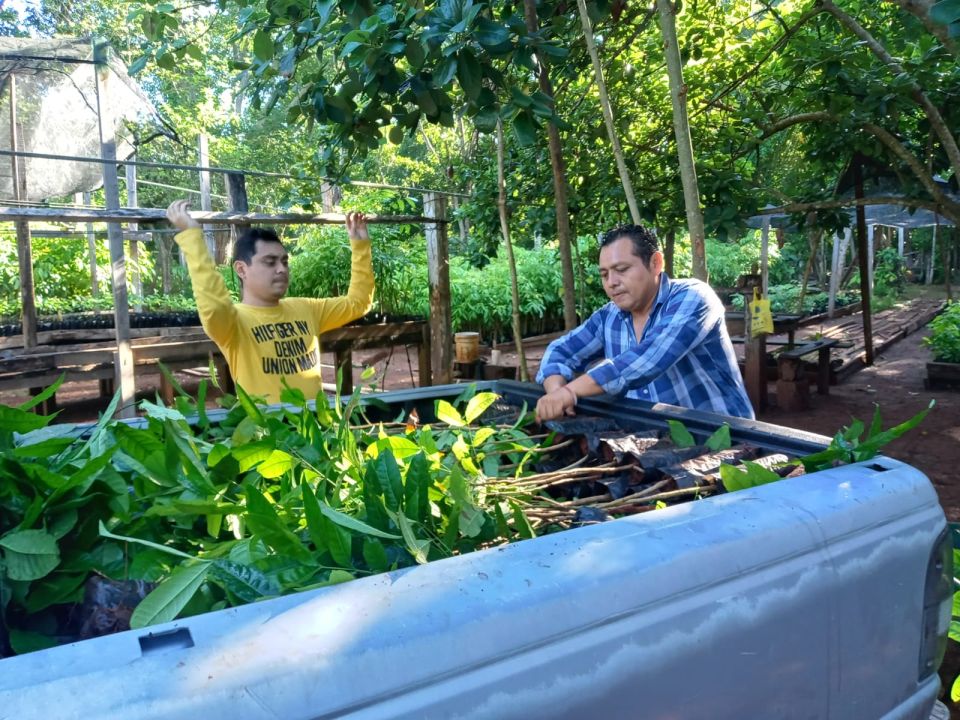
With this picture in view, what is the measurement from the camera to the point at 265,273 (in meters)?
3.64

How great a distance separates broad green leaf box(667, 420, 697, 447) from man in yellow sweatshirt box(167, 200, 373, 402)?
1862 millimetres

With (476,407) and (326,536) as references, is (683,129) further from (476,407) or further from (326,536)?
(326,536)

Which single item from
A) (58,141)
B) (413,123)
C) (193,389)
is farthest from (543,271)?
(413,123)

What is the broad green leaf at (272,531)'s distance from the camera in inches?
51.9

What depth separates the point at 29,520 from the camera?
143cm

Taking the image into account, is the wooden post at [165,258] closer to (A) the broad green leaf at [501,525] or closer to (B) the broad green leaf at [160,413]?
(B) the broad green leaf at [160,413]

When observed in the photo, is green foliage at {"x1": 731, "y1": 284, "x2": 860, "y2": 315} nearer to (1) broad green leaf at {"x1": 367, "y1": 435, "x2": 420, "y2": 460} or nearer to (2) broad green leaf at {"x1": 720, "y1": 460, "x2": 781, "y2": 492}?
(2) broad green leaf at {"x1": 720, "y1": 460, "x2": 781, "y2": 492}

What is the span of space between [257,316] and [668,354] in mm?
1935

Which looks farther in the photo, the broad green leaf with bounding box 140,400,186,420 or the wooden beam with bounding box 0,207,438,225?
the wooden beam with bounding box 0,207,438,225

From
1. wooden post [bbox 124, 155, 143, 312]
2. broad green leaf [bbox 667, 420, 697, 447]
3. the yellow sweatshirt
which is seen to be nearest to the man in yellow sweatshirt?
the yellow sweatshirt

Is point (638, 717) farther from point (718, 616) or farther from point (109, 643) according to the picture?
point (109, 643)

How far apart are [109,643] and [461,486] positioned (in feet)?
2.28

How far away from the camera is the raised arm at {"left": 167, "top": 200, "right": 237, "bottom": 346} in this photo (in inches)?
131

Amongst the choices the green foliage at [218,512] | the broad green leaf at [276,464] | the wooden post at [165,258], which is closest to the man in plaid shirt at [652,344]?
the green foliage at [218,512]
